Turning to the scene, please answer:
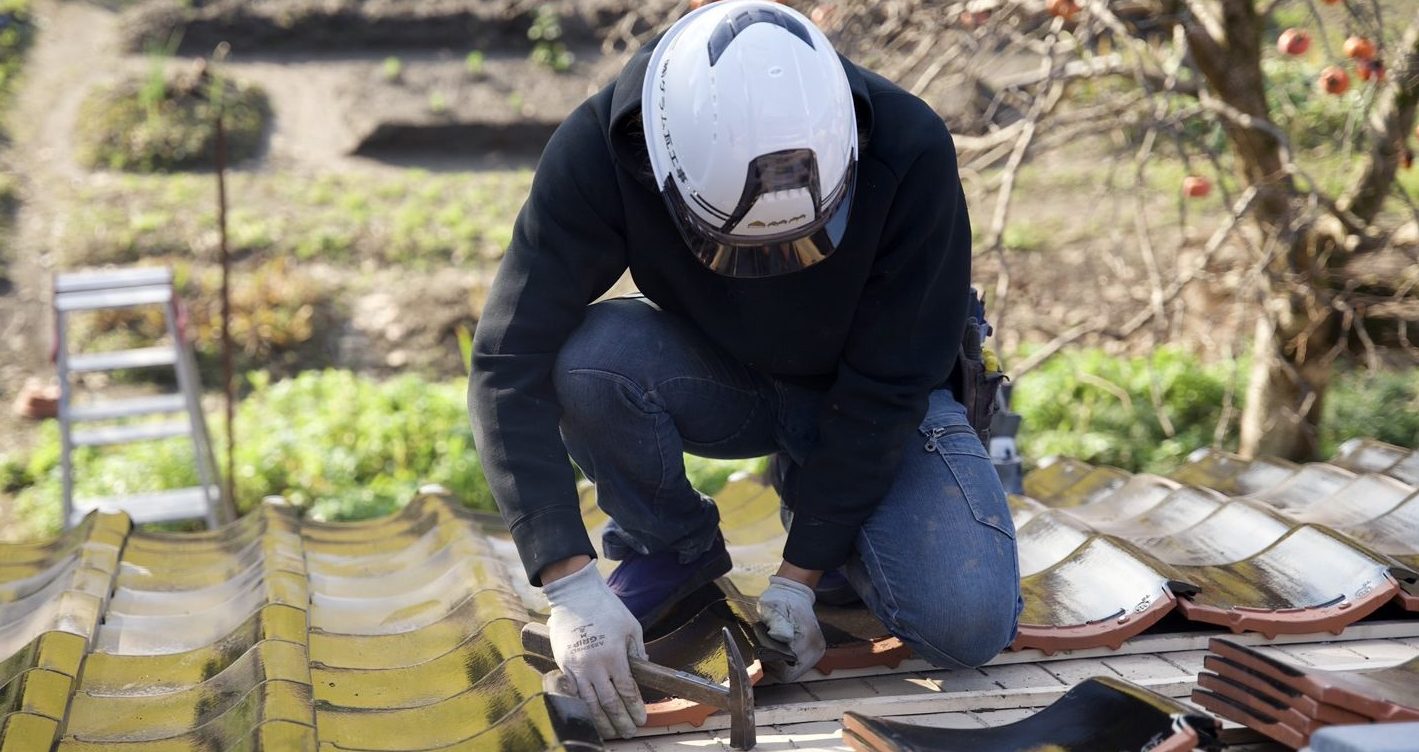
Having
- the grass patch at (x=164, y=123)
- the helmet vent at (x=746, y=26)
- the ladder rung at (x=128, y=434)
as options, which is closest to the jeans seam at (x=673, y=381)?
the helmet vent at (x=746, y=26)

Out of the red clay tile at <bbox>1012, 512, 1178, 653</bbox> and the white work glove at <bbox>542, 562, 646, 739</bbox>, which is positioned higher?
the white work glove at <bbox>542, 562, 646, 739</bbox>

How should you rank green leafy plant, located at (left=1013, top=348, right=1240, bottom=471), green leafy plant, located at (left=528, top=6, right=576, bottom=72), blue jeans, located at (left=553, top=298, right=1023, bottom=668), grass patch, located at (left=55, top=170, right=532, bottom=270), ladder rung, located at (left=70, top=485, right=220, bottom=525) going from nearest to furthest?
blue jeans, located at (left=553, top=298, right=1023, bottom=668)
ladder rung, located at (left=70, top=485, right=220, bottom=525)
green leafy plant, located at (left=1013, top=348, right=1240, bottom=471)
grass patch, located at (left=55, top=170, right=532, bottom=270)
green leafy plant, located at (left=528, top=6, right=576, bottom=72)

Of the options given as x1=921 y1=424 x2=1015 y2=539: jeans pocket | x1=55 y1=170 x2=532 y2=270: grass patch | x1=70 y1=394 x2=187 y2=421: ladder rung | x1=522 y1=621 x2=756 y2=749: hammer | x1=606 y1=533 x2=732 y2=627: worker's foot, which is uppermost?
x1=921 y1=424 x2=1015 y2=539: jeans pocket

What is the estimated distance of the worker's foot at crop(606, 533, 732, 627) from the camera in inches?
103

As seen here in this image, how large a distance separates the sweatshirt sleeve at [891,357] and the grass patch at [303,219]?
9.16m

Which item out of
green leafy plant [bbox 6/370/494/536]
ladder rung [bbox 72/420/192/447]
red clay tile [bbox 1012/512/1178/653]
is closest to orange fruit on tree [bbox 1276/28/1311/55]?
red clay tile [bbox 1012/512/1178/653]

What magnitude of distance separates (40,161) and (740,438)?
1205 centimetres

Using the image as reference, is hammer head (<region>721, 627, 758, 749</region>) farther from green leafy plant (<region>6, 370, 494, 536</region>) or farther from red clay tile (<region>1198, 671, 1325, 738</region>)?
green leafy plant (<region>6, 370, 494, 536</region>)

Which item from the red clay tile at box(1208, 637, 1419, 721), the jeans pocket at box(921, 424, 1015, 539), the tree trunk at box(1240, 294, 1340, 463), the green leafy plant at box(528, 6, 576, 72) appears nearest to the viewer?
the red clay tile at box(1208, 637, 1419, 721)

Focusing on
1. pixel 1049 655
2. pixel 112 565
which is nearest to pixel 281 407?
pixel 112 565

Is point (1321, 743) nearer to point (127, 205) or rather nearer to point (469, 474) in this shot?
point (469, 474)

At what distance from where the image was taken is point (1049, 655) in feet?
8.29

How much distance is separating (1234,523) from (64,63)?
14.8 m

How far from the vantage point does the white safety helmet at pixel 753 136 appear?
2.00 metres
